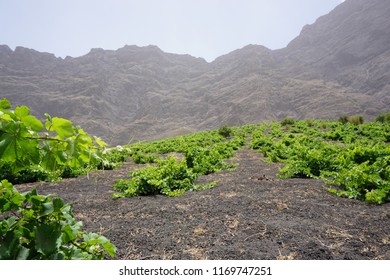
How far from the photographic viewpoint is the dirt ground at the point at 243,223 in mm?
3516

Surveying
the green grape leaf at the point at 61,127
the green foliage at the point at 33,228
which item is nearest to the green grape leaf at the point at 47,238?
the green foliage at the point at 33,228

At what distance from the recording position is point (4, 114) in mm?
1170

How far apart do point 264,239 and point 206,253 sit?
0.85 metres

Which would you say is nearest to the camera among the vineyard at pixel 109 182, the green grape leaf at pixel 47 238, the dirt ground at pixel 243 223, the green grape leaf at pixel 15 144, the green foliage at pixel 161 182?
the green grape leaf at pixel 15 144

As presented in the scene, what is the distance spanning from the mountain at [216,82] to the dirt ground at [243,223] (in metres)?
65.5

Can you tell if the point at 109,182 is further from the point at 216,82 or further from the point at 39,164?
the point at 216,82

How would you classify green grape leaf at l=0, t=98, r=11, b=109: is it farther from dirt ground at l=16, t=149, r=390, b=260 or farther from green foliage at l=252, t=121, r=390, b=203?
green foliage at l=252, t=121, r=390, b=203

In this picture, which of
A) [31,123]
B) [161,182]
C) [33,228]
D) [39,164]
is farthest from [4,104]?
[161,182]

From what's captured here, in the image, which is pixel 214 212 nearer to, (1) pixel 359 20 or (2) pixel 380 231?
(2) pixel 380 231

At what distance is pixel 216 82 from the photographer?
113438mm

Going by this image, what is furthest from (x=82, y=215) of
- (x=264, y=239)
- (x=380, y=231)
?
(x=380, y=231)

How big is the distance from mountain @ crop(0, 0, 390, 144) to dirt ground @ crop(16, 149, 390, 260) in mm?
65487

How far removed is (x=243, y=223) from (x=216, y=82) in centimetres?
11198

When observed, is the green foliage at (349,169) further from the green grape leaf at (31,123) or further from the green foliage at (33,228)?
the green grape leaf at (31,123)
